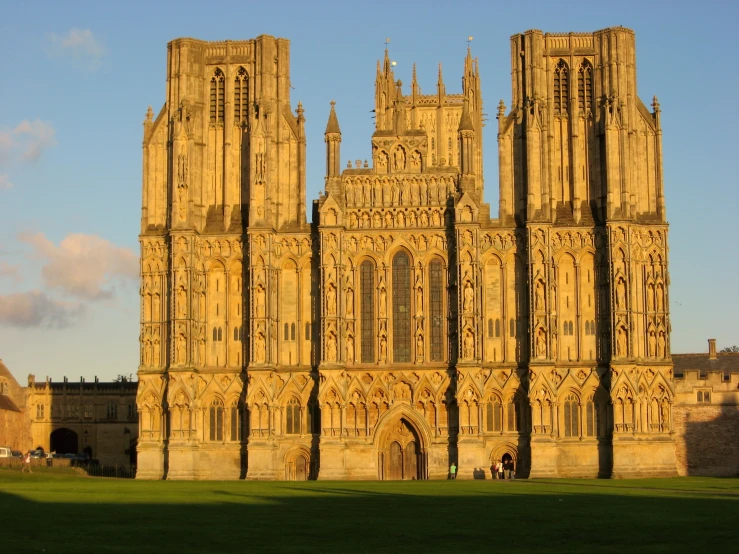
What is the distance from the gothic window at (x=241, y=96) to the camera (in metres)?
77.1

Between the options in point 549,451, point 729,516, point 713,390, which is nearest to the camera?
point 729,516

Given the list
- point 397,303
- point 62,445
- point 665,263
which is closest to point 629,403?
point 665,263

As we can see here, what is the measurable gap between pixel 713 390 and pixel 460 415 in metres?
18.0

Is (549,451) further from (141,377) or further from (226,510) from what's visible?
(226,510)

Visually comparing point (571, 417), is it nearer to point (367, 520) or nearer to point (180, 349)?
point (180, 349)

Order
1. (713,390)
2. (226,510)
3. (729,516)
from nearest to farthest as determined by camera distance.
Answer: (729,516), (226,510), (713,390)

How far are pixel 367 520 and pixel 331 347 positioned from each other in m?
36.0

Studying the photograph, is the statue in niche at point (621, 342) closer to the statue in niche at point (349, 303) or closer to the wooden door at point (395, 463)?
the wooden door at point (395, 463)

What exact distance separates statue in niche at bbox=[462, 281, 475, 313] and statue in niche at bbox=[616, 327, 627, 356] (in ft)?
26.7

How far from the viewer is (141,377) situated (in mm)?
73188

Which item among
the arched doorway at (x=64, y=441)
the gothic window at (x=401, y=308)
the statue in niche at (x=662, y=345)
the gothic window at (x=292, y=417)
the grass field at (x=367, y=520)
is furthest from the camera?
the arched doorway at (x=64, y=441)

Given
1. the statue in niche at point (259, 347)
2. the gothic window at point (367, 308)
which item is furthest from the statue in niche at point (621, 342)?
the statue in niche at point (259, 347)

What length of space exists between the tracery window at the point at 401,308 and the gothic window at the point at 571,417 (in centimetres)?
919

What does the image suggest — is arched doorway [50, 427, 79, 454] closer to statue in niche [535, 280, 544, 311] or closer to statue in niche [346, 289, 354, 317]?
statue in niche [346, 289, 354, 317]
